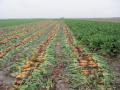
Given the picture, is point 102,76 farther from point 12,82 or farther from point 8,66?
point 8,66

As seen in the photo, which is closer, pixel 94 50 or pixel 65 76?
pixel 65 76

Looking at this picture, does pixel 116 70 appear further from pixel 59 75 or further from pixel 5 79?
pixel 5 79

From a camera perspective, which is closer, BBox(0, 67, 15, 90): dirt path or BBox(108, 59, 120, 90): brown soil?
BBox(0, 67, 15, 90): dirt path

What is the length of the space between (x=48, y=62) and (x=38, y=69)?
1.02m

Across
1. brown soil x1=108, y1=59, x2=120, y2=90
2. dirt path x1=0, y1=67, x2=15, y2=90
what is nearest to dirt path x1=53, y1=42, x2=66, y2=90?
dirt path x1=0, y1=67, x2=15, y2=90

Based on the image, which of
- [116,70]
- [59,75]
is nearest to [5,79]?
[59,75]

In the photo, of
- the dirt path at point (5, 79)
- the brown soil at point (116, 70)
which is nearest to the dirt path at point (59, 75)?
the dirt path at point (5, 79)

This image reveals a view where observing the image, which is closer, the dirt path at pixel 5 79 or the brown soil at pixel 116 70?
the dirt path at pixel 5 79

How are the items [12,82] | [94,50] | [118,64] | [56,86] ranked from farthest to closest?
1. [94,50]
2. [118,64]
3. [12,82]
4. [56,86]

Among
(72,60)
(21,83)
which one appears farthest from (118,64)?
(21,83)

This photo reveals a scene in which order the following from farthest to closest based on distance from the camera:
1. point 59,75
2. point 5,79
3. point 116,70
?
point 116,70 < point 59,75 < point 5,79

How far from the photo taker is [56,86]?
5375mm

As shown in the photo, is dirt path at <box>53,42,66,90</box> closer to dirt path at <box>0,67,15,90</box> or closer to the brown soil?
dirt path at <box>0,67,15,90</box>

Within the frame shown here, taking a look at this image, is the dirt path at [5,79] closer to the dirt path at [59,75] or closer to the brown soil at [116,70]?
the dirt path at [59,75]
